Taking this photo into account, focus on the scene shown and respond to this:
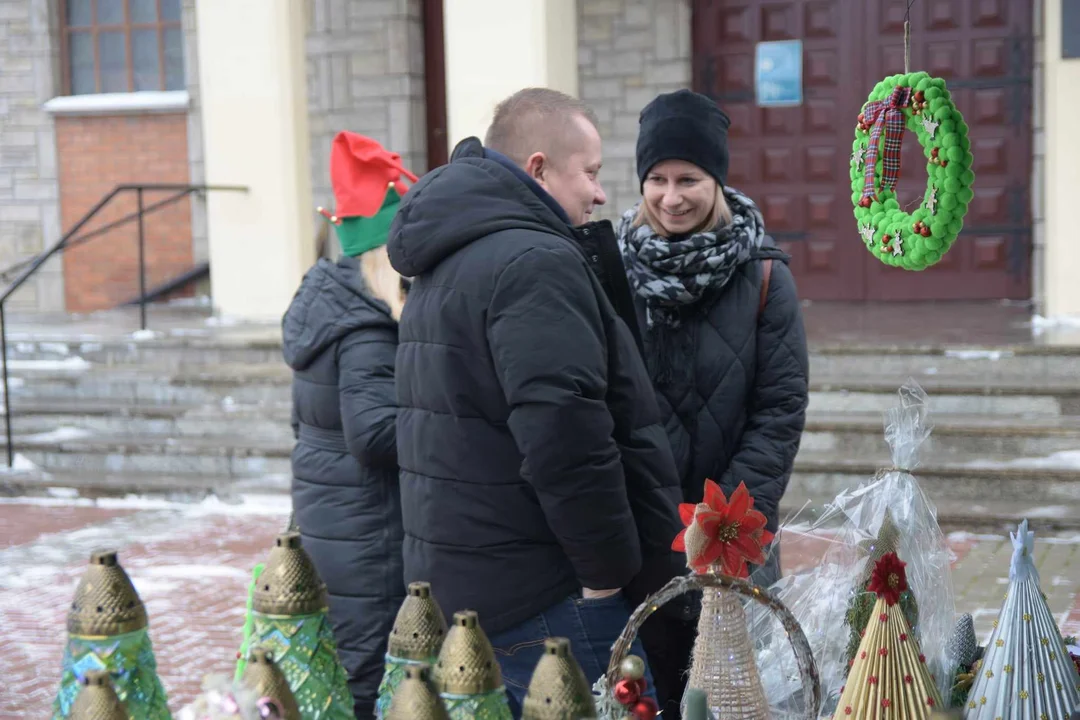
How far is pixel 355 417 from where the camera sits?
3143 mm

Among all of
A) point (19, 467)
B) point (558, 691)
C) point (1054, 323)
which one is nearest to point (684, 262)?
point (558, 691)

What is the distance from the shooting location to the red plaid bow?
2.57 metres

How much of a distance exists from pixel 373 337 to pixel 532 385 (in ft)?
3.36

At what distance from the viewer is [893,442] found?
2303 mm

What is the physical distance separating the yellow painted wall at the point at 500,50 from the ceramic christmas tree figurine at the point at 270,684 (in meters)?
8.18

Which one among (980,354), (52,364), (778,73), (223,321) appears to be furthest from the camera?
(223,321)

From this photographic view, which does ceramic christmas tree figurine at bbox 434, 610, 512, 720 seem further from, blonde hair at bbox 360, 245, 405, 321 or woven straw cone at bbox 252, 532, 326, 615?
blonde hair at bbox 360, 245, 405, 321

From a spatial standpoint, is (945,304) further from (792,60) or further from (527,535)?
(527,535)

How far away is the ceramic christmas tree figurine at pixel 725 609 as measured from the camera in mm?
1931

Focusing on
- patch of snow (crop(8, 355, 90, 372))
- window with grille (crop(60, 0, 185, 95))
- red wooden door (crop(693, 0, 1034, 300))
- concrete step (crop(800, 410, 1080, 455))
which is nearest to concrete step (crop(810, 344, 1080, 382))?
concrete step (crop(800, 410, 1080, 455))

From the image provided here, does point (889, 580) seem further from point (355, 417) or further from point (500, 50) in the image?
point (500, 50)

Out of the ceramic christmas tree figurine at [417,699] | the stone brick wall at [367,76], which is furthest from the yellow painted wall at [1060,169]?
the ceramic christmas tree figurine at [417,699]

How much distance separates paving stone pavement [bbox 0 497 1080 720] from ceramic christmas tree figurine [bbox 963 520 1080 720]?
2839mm

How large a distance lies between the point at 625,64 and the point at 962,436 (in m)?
5.42
